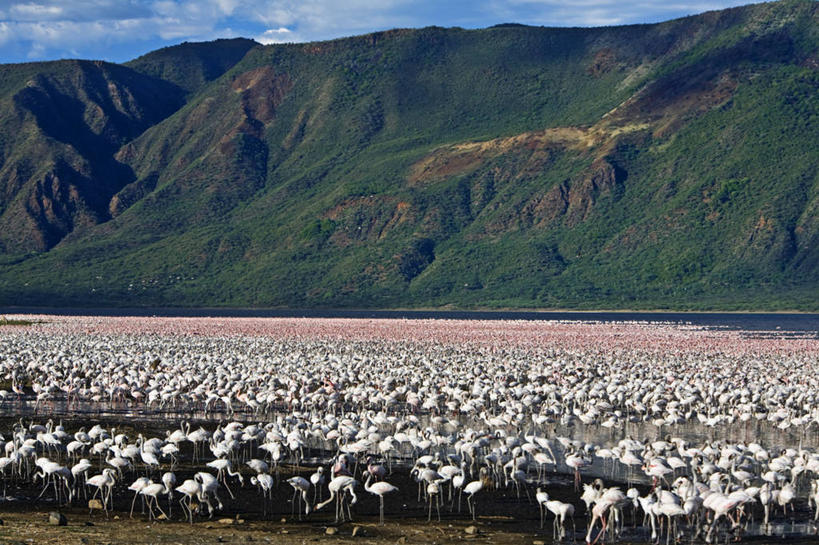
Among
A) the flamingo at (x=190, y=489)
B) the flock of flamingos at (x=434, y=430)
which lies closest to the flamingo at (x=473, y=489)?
the flock of flamingos at (x=434, y=430)

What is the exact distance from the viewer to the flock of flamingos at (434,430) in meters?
17.9

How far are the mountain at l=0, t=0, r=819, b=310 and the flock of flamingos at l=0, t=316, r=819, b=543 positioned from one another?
3199 inches

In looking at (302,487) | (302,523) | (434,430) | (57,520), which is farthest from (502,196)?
(57,520)

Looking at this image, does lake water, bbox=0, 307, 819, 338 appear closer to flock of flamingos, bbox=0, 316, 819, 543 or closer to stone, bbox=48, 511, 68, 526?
flock of flamingos, bbox=0, 316, 819, 543

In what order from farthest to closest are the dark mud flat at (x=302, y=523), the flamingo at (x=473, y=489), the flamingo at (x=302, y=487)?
1. the flamingo at (x=473, y=489)
2. the flamingo at (x=302, y=487)
3. the dark mud flat at (x=302, y=523)

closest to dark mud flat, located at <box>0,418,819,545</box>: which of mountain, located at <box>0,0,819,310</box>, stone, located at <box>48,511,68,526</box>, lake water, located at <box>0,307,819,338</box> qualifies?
stone, located at <box>48,511,68,526</box>

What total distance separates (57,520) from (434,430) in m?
11.8

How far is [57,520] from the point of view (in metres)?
16.4

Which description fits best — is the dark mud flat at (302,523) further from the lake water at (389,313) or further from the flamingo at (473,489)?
the lake water at (389,313)

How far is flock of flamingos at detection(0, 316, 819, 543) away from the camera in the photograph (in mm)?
17875

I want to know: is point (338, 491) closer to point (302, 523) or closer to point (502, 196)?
point (302, 523)

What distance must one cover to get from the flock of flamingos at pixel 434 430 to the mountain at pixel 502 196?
8126cm

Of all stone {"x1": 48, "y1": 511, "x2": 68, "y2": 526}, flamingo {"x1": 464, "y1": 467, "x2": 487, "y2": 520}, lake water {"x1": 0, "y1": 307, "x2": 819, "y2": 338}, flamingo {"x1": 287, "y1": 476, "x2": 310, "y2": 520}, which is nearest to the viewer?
stone {"x1": 48, "y1": 511, "x2": 68, "y2": 526}

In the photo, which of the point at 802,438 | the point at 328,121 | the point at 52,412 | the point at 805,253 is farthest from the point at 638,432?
the point at 328,121
